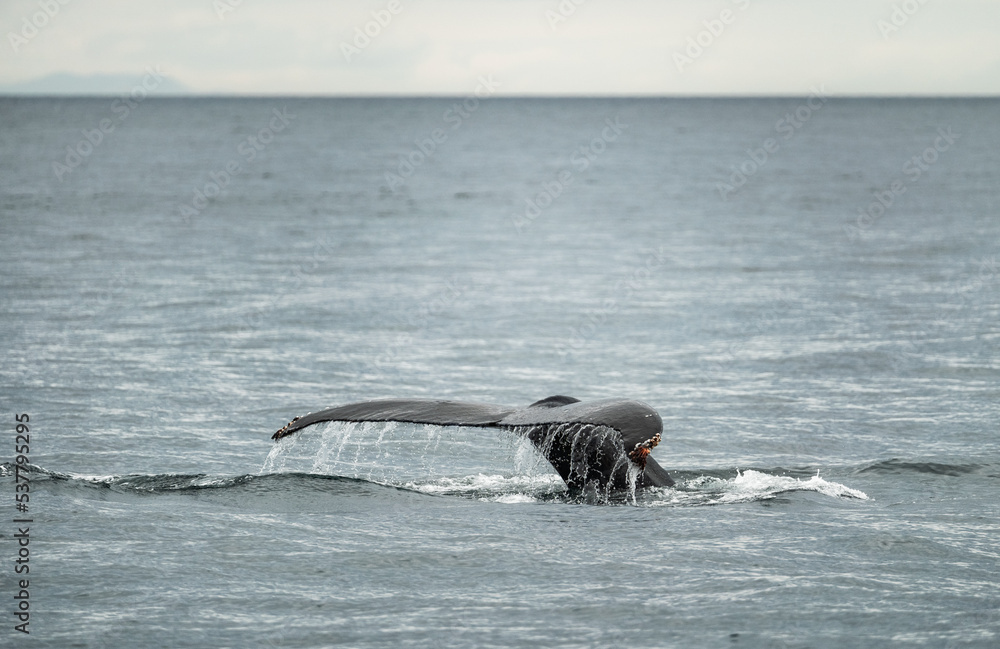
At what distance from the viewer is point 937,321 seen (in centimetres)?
2566

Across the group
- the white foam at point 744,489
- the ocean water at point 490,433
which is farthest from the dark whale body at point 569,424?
the white foam at point 744,489

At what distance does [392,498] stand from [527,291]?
1883 centimetres

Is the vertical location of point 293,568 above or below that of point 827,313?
below

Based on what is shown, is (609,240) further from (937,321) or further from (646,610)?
(646,610)

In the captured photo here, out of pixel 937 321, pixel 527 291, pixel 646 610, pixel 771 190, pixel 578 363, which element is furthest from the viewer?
pixel 771 190

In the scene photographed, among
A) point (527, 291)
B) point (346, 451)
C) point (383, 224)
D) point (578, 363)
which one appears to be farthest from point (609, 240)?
point (346, 451)
